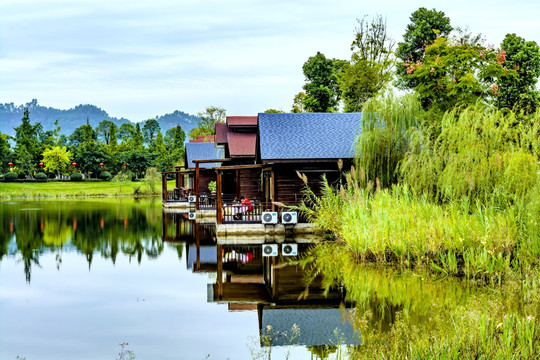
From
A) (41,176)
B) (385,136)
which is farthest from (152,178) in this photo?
(385,136)

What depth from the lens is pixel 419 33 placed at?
131 feet

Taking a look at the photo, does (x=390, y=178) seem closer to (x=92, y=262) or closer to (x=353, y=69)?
(x=92, y=262)

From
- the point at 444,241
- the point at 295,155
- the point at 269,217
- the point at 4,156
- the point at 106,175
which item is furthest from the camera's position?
the point at 106,175

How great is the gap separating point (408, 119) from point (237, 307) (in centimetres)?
1329

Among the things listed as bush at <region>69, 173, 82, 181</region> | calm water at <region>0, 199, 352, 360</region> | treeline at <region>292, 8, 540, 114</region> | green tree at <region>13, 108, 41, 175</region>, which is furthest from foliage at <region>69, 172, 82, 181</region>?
calm water at <region>0, 199, 352, 360</region>

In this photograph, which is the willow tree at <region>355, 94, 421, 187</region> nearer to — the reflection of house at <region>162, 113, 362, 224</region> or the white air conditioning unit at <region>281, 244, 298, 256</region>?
the reflection of house at <region>162, 113, 362, 224</region>

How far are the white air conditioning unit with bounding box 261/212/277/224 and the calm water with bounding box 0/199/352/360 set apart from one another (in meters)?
2.17

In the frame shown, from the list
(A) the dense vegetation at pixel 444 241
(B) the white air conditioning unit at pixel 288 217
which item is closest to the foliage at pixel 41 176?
(B) the white air conditioning unit at pixel 288 217

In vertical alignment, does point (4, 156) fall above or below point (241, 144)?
above

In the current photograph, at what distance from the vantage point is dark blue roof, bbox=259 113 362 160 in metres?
24.2

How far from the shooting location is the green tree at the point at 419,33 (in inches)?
1585

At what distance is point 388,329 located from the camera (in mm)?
9383

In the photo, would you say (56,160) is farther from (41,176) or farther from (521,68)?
(521,68)

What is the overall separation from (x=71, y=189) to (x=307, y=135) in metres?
49.9
